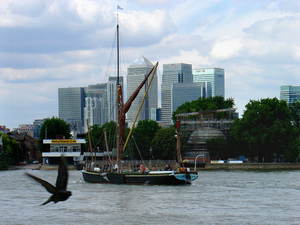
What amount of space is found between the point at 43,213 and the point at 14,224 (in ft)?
15.3

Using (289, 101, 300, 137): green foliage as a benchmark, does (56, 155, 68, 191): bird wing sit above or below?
below

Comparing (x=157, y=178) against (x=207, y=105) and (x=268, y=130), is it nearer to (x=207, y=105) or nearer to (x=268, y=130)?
(x=268, y=130)

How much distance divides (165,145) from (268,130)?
22475 mm

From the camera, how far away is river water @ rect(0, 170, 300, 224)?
37.4 m

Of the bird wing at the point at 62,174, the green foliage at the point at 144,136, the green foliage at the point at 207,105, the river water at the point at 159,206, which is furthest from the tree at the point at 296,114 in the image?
the bird wing at the point at 62,174

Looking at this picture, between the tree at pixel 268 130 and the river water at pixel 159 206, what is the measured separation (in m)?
60.3

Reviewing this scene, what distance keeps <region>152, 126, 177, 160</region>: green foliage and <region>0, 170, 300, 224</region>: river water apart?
69.1 m

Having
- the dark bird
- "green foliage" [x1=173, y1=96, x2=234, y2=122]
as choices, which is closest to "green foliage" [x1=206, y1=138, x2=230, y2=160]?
"green foliage" [x1=173, y1=96, x2=234, y2=122]

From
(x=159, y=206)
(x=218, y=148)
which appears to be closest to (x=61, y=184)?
(x=159, y=206)

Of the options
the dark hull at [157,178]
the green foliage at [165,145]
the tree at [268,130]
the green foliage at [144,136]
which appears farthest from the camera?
the green foliage at [144,136]

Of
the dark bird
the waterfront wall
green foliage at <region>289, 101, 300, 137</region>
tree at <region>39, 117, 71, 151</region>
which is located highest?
green foliage at <region>289, 101, 300, 137</region>

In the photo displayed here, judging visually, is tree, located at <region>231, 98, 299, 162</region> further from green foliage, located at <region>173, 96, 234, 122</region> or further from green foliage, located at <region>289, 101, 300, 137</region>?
green foliage, located at <region>173, 96, 234, 122</region>

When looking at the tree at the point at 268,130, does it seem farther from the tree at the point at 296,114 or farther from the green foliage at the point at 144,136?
the green foliage at the point at 144,136

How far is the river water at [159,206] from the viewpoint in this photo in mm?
37375
